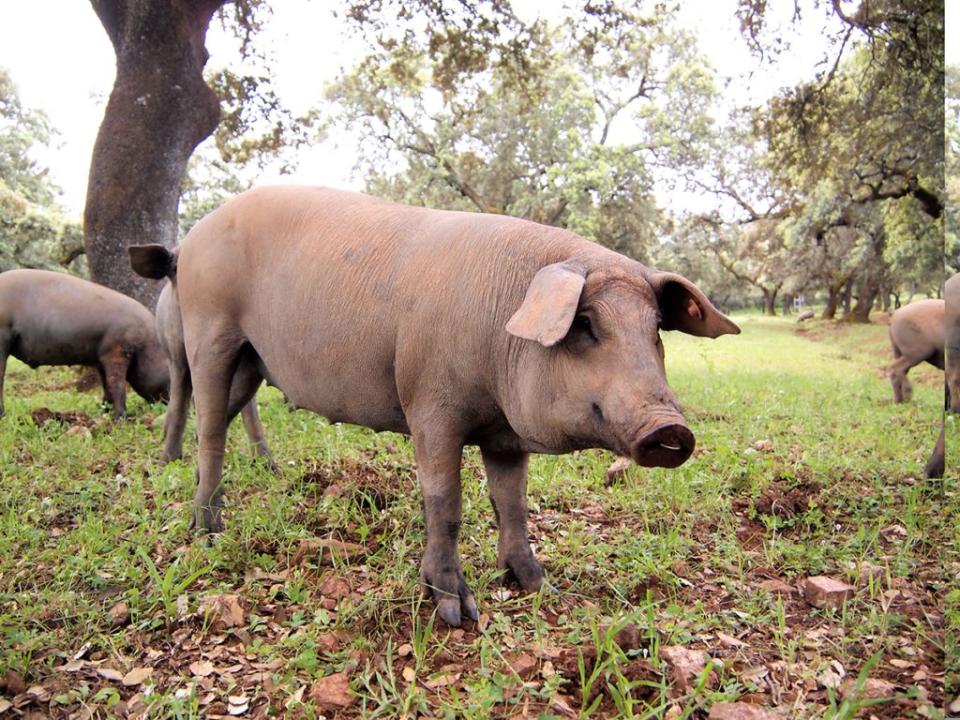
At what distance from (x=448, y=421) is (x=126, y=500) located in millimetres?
1881

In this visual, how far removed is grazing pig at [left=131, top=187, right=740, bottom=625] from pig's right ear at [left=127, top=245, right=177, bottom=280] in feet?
0.06

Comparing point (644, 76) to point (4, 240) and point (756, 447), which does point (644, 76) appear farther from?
point (4, 240)

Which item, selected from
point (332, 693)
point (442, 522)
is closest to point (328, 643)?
point (332, 693)

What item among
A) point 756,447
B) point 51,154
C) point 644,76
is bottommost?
point 756,447

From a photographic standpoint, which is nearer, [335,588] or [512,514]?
[335,588]

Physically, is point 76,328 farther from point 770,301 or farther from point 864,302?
point 864,302

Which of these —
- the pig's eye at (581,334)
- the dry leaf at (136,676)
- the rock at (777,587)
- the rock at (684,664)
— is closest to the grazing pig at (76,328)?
the dry leaf at (136,676)

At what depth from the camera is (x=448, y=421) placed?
262 centimetres

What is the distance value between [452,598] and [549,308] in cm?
124

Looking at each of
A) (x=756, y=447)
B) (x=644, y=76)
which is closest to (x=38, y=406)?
(x=644, y=76)

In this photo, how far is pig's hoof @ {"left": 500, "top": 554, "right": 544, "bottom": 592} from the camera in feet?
9.45

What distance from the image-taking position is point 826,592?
8.62 ft

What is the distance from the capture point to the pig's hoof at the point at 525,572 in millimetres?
2881

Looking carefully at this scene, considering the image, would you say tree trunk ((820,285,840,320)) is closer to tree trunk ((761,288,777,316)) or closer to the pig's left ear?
tree trunk ((761,288,777,316))
